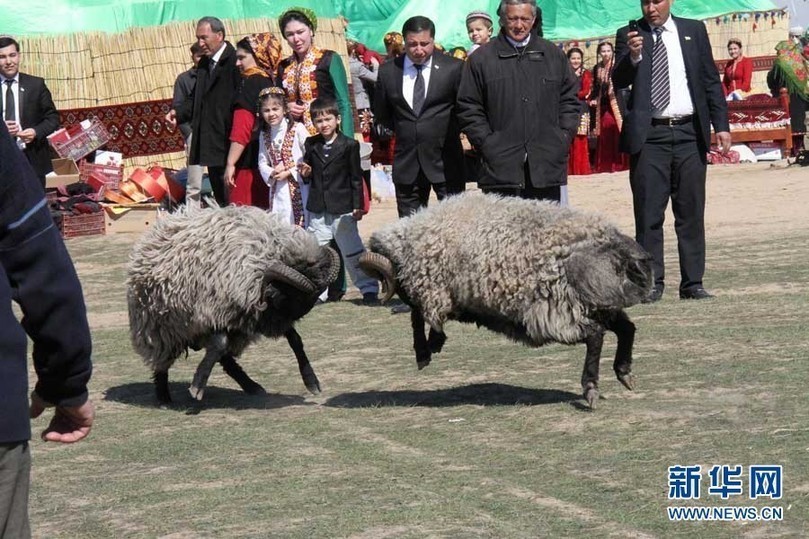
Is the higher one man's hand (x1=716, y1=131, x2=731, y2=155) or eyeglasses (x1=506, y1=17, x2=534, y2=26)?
eyeglasses (x1=506, y1=17, x2=534, y2=26)

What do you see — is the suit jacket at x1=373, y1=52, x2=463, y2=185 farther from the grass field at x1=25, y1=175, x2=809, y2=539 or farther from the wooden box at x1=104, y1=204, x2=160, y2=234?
the wooden box at x1=104, y1=204, x2=160, y2=234

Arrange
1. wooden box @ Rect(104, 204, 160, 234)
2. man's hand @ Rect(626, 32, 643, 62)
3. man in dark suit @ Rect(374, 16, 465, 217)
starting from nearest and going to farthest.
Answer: man's hand @ Rect(626, 32, 643, 62)
man in dark suit @ Rect(374, 16, 465, 217)
wooden box @ Rect(104, 204, 160, 234)

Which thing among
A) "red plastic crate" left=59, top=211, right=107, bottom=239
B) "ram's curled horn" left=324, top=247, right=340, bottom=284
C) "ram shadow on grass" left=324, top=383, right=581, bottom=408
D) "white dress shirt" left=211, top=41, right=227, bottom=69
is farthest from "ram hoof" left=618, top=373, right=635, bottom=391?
"red plastic crate" left=59, top=211, right=107, bottom=239

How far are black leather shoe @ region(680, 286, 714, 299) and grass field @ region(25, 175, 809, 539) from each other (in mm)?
431

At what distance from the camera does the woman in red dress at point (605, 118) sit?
22734 mm

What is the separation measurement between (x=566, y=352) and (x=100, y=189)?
1095cm

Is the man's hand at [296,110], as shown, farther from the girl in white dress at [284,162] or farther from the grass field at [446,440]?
the grass field at [446,440]

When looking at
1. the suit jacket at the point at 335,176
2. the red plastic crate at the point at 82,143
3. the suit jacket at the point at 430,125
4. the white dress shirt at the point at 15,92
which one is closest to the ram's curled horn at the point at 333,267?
the suit jacket at the point at 430,125

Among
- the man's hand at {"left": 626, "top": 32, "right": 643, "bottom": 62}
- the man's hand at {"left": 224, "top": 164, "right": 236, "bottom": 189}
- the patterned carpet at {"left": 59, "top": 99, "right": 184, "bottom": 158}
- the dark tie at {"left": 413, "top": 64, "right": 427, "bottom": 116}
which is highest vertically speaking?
the man's hand at {"left": 626, "top": 32, "right": 643, "bottom": 62}

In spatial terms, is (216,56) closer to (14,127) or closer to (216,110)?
(216,110)

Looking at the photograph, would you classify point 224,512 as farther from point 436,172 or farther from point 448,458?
point 436,172

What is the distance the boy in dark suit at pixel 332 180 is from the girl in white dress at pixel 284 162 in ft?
0.35

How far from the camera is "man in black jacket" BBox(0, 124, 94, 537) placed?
11.4 ft

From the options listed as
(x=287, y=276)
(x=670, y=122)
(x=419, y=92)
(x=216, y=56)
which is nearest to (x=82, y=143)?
(x=216, y=56)
